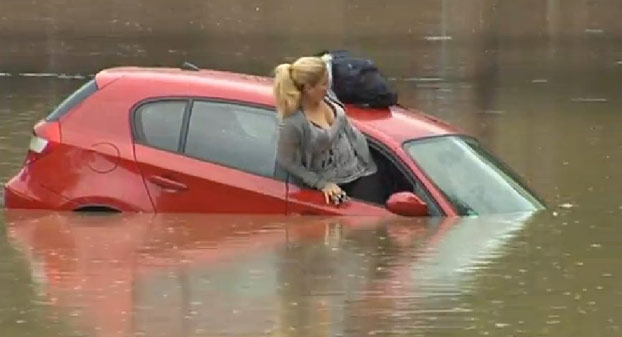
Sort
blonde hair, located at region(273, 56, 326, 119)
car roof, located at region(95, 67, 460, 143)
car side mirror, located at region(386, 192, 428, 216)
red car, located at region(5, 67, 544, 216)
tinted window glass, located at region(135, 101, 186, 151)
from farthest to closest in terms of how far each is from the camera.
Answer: tinted window glass, located at region(135, 101, 186, 151) → car roof, located at region(95, 67, 460, 143) → red car, located at region(5, 67, 544, 216) → blonde hair, located at region(273, 56, 326, 119) → car side mirror, located at region(386, 192, 428, 216)

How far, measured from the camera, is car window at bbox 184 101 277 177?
11.3 m

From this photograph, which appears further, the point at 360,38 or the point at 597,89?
the point at 360,38

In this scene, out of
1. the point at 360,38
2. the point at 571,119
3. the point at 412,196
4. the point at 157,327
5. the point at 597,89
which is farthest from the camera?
the point at 360,38

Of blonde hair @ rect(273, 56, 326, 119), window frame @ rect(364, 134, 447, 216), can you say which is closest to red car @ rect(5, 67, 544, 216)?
window frame @ rect(364, 134, 447, 216)

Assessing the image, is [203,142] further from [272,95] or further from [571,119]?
[571,119]

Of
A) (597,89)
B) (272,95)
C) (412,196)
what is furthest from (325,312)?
(597,89)

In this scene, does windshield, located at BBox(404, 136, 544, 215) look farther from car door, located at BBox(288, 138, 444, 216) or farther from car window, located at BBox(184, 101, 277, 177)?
car window, located at BBox(184, 101, 277, 177)

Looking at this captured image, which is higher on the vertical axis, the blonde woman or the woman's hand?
the blonde woman

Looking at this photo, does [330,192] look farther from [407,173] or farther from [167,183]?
[167,183]

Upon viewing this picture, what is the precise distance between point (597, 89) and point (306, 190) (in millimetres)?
13518

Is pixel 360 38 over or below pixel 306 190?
below

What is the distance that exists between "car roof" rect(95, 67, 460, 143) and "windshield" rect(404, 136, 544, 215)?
127mm

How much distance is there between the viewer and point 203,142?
11445mm

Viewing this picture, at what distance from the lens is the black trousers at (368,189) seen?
440 inches
